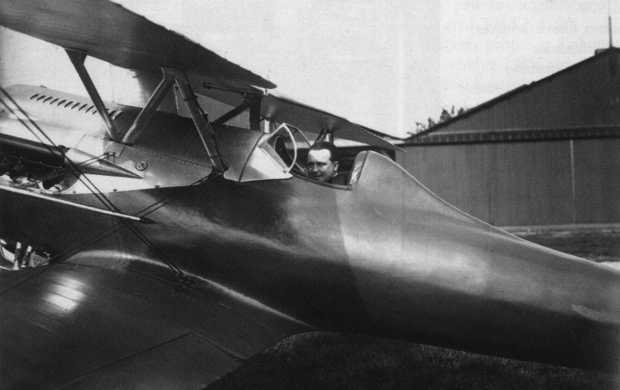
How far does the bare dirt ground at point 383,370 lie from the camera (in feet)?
13.1

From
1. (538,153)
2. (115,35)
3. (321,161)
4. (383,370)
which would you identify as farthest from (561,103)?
(115,35)

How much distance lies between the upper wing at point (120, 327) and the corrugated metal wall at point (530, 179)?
49.0 feet

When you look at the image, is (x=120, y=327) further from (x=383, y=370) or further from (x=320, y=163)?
(x=383, y=370)

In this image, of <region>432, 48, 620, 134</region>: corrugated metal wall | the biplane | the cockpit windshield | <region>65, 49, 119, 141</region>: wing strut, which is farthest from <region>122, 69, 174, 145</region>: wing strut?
<region>432, 48, 620, 134</region>: corrugated metal wall

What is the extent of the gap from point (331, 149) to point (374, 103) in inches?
641

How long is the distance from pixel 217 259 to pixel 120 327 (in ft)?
2.27

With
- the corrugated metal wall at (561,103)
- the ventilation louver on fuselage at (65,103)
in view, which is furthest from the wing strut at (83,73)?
the corrugated metal wall at (561,103)

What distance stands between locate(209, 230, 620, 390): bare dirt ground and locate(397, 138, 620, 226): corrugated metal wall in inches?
516

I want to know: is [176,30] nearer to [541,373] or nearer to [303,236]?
[303,236]

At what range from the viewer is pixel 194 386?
257cm

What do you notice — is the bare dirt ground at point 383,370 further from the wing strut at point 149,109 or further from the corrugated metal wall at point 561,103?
the corrugated metal wall at point 561,103

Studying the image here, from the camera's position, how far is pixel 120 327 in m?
2.93

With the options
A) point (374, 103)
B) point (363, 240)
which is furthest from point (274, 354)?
point (374, 103)

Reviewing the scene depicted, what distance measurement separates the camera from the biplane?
2.85 metres
